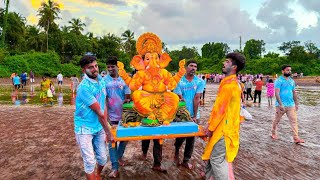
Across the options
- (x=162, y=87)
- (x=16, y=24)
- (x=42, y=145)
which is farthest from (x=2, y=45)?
(x=162, y=87)

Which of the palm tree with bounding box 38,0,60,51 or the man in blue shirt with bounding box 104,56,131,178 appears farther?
the palm tree with bounding box 38,0,60,51

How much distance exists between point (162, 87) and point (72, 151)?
295cm

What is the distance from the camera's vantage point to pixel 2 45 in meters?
43.4

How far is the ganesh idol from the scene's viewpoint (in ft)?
16.5

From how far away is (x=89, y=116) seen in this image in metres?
3.98

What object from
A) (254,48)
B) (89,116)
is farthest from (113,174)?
(254,48)

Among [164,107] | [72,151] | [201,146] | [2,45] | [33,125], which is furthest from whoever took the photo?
[2,45]

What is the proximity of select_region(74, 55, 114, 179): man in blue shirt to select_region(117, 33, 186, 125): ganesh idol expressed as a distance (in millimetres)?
1022

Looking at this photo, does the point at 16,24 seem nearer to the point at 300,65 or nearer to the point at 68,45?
the point at 68,45

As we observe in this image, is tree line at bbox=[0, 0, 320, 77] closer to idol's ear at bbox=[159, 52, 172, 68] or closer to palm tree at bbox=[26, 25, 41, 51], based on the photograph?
palm tree at bbox=[26, 25, 41, 51]

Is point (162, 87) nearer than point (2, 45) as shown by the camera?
Yes

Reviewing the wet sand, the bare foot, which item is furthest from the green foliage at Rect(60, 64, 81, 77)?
the bare foot

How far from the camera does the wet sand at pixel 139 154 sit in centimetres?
537

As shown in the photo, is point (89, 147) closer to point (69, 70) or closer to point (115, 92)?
point (115, 92)
